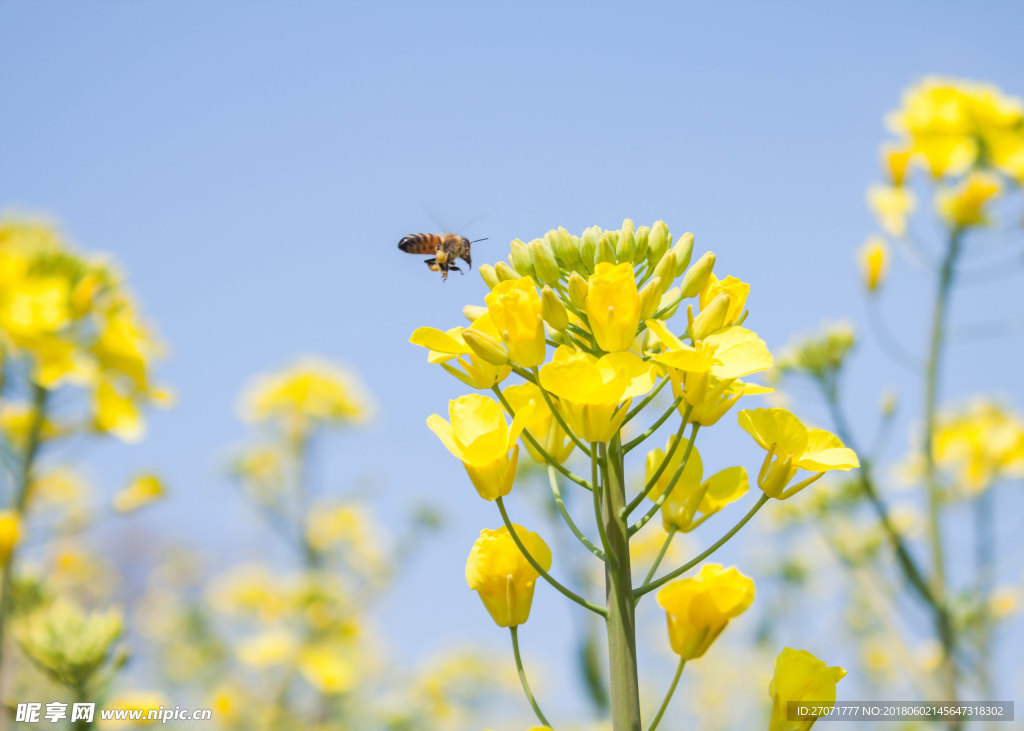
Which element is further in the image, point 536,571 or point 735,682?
point 735,682

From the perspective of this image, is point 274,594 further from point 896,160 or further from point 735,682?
point 896,160

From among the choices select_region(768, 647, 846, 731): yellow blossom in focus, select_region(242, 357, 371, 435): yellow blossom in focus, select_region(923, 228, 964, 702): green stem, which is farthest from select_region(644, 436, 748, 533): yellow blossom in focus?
select_region(242, 357, 371, 435): yellow blossom in focus

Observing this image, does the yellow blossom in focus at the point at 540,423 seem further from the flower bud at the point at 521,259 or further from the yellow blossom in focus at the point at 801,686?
the yellow blossom in focus at the point at 801,686

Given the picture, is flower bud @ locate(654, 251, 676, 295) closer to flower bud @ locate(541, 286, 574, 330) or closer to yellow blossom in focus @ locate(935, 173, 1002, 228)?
flower bud @ locate(541, 286, 574, 330)

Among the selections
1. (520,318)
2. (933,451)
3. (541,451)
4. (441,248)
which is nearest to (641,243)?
(520,318)

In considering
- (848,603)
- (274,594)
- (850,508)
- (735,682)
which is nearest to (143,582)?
(274,594)

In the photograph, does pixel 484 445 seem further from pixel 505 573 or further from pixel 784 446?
pixel 784 446
